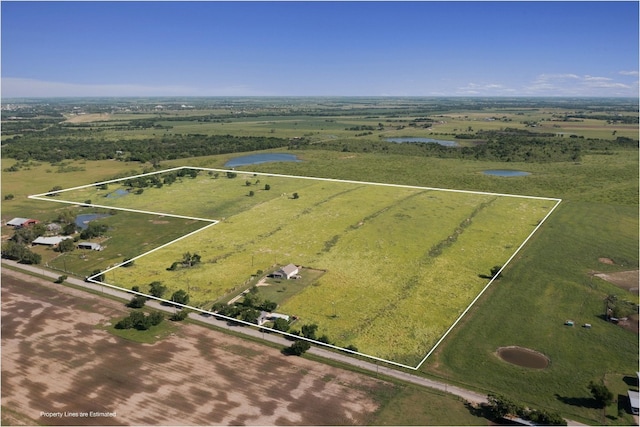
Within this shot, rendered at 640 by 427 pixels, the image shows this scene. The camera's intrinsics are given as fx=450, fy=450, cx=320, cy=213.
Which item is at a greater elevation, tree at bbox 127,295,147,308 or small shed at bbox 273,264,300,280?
small shed at bbox 273,264,300,280

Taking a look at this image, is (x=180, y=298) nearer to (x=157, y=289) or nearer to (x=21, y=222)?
(x=157, y=289)

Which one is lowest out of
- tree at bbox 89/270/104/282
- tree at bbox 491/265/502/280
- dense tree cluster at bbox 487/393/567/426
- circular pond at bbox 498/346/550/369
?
circular pond at bbox 498/346/550/369

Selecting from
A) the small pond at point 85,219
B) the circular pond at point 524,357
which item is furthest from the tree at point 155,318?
the small pond at point 85,219

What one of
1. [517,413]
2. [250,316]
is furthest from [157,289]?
[517,413]

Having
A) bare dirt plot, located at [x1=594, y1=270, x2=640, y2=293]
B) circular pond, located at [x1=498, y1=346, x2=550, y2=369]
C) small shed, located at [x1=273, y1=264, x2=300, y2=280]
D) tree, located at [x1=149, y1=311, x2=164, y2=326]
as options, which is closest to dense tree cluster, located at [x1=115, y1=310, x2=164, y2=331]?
tree, located at [x1=149, y1=311, x2=164, y2=326]

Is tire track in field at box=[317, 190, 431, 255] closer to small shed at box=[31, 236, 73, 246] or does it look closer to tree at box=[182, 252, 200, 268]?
tree at box=[182, 252, 200, 268]

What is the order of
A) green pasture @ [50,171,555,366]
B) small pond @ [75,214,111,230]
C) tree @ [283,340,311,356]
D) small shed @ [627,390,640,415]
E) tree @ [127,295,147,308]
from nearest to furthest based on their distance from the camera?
small shed @ [627,390,640,415], tree @ [283,340,311,356], green pasture @ [50,171,555,366], tree @ [127,295,147,308], small pond @ [75,214,111,230]
